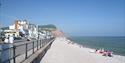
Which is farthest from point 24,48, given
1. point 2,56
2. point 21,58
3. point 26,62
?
point 2,56

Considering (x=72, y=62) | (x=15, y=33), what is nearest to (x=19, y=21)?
(x=15, y=33)

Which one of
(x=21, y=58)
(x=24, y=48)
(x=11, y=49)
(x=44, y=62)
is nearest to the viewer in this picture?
(x=11, y=49)

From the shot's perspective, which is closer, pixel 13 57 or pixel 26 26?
pixel 13 57

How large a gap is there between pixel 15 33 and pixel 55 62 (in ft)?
254

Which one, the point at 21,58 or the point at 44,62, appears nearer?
the point at 21,58

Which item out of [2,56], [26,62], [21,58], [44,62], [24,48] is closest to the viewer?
[2,56]

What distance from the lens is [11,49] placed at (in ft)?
27.0

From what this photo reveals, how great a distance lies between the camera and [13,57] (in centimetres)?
838

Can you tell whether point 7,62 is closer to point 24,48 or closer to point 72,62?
point 24,48

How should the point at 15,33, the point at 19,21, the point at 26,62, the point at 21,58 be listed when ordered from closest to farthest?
the point at 26,62 < the point at 21,58 < the point at 15,33 < the point at 19,21

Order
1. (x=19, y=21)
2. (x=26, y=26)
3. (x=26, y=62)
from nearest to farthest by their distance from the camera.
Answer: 1. (x=26, y=62)
2. (x=26, y=26)
3. (x=19, y=21)

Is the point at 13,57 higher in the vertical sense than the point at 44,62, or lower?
higher

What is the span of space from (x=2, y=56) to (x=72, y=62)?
29.7 ft

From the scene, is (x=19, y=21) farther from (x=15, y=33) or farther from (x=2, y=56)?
(x=2, y=56)
